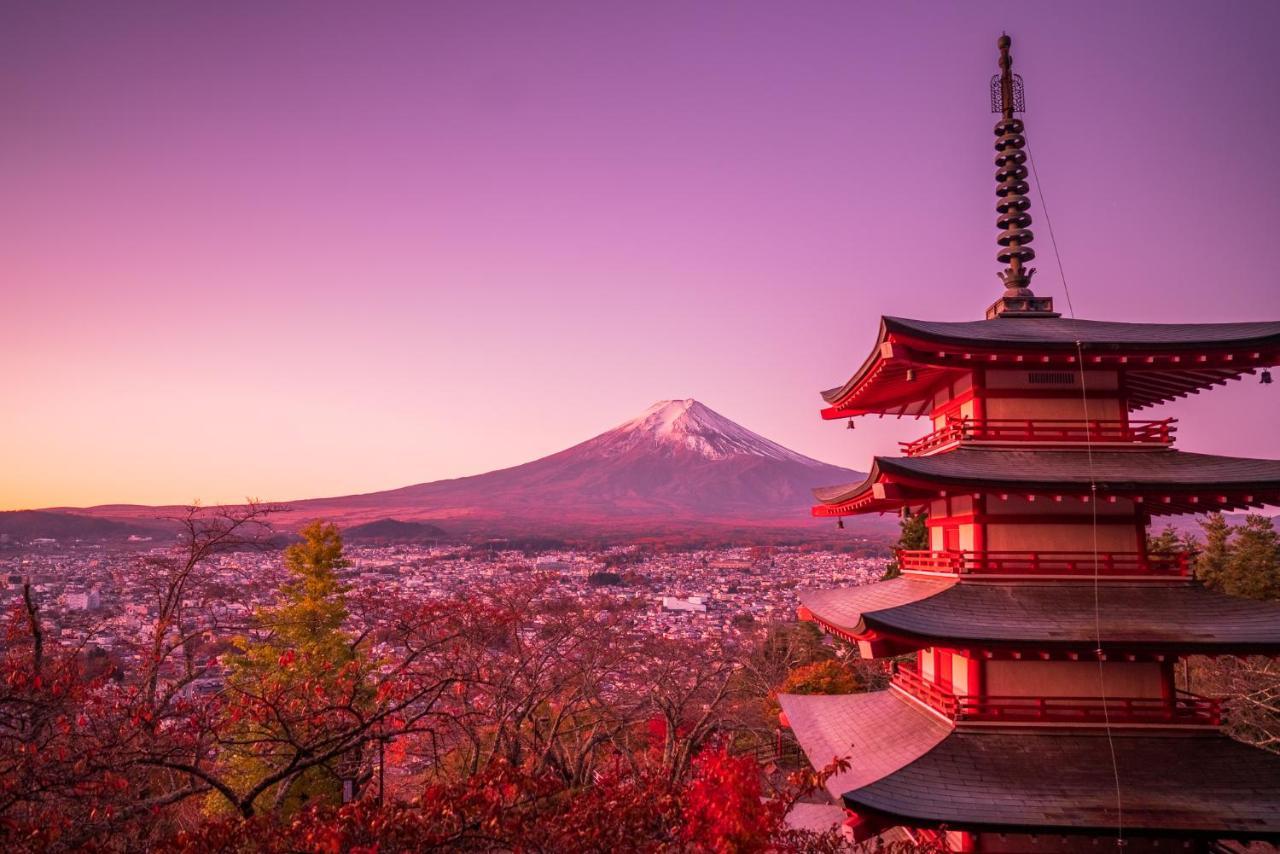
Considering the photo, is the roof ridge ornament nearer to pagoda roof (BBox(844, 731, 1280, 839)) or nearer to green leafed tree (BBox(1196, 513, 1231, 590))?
pagoda roof (BBox(844, 731, 1280, 839))

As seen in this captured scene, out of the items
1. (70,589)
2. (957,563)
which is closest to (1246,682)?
(957,563)

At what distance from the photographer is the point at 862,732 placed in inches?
415

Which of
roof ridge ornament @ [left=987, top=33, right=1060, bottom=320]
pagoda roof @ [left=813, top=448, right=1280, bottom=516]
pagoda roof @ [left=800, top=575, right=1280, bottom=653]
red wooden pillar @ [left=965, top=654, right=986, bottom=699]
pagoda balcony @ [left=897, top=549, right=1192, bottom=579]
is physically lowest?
red wooden pillar @ [left=965, top=654, right=986, bottom=699]

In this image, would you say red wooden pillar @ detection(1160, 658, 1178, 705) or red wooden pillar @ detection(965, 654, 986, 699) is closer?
red wooden pillar @ detection(1160, 658, 1178, 705)

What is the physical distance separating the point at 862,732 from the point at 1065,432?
17.3ft

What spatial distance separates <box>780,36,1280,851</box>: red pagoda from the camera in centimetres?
786

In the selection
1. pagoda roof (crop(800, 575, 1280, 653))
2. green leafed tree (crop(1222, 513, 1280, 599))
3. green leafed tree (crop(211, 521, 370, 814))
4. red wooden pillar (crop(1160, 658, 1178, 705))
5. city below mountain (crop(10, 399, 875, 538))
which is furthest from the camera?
city below mountain (crop(10, 399, 875, 538))

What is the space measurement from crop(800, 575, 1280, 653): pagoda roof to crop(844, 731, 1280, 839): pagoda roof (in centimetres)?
136

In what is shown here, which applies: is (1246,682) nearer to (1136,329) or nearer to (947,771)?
(1136,329)

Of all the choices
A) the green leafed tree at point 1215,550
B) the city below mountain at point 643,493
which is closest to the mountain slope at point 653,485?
the city below mountain at point 643,493

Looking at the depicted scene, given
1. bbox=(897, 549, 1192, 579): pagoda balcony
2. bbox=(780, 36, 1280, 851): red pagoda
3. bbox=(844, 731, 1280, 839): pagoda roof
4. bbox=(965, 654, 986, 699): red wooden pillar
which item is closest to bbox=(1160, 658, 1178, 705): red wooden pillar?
bbox=(780, 36, 1280, 851): red pagoda

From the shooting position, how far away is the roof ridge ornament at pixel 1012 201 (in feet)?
37.1

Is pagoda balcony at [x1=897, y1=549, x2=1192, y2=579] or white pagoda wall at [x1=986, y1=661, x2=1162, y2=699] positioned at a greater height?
pagoda balcony at [x1=897, y1=549, x2=1192, y2=579]

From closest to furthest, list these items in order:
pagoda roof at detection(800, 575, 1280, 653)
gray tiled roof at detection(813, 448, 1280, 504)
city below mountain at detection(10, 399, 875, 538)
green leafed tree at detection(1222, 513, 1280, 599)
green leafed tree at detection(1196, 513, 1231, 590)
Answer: pagoda roof at detection(800, 575, 1280, 653)
gray tiled roof at detection(813, 448, 1280, 504)
green leafed tree at detection(1222, 513, 1280, 599)
green leafed tree at detection(1196, 513, 1231, 590)
city below mountain at detection(10, 399, 875, 538)
